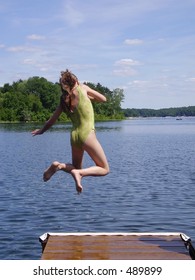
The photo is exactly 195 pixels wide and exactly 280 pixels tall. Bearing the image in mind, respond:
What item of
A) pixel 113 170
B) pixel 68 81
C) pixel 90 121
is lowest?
pixel 113 170

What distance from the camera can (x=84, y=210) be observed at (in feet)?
80.4

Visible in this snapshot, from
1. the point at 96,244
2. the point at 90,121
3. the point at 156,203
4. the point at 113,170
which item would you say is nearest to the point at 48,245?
the point at 96,244

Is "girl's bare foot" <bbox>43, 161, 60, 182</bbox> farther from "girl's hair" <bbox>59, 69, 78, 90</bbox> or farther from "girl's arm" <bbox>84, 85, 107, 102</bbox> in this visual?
"girl's hair" <bbox>59, 69, 78, 90</bbox>

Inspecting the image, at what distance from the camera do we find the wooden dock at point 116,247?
1187cm

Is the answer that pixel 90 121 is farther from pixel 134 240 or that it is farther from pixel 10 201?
pixel 10 201

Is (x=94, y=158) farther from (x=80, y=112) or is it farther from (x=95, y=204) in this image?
(x=95, y=204)

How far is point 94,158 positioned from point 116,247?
5.60 meters

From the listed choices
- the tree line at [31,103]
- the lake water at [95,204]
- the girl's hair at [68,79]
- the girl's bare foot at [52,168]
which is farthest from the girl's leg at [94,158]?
the tree line at [31,103]

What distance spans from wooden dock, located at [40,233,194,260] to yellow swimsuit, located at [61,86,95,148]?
196 inches

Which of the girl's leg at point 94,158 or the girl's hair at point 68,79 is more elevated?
the girl's hair at point 68,79

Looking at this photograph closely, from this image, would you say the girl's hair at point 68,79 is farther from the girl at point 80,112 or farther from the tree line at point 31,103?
the tree line at point 31,103

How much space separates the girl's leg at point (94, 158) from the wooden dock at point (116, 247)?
4.53 metres

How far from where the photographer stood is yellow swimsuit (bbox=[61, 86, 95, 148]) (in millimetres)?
7430
